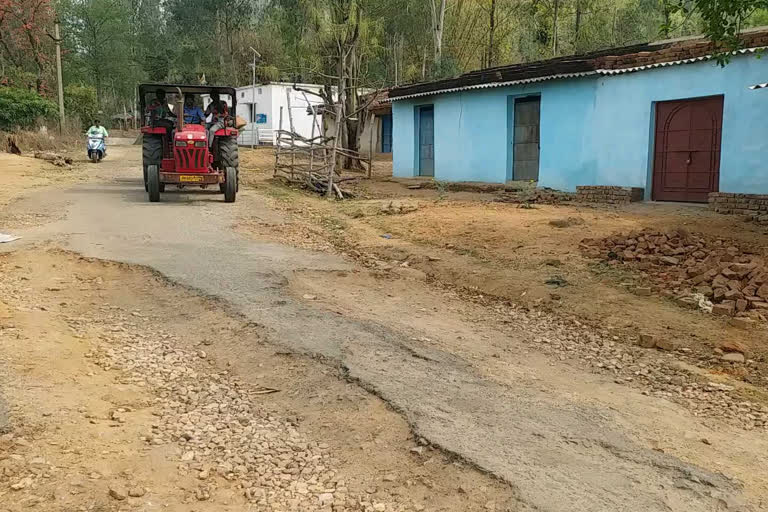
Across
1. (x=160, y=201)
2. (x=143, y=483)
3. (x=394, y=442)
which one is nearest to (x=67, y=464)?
(x=143, y=483)

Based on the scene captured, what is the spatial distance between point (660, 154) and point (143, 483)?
12.1 m

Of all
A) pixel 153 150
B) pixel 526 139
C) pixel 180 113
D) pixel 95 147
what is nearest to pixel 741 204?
pixel 526 139

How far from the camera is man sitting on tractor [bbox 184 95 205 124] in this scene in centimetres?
1201

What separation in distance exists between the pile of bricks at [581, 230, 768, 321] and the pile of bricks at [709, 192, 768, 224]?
9.81ft

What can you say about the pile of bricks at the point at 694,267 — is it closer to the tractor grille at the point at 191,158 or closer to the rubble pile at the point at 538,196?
the rubble pile at the point at 538,196

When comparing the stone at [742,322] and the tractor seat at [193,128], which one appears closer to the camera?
the stone at [742,322]

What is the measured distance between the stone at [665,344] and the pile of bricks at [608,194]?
844 cm

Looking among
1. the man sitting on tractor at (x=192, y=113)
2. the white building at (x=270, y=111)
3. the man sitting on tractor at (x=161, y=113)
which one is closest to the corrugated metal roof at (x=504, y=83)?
the man sitting on tractor at (x=192, y=113)

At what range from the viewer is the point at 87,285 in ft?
19.7

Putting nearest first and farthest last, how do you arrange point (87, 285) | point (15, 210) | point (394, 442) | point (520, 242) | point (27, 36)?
point (394, 442)
point (87, 285)
point (520, 242)
point (15, 210)
point (27, 36)

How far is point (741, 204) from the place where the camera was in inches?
429

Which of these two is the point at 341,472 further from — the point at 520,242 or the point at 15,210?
the point at 15,210

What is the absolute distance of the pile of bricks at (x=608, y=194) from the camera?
12.8 meters

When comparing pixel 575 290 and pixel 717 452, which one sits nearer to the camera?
pixel 717 452
